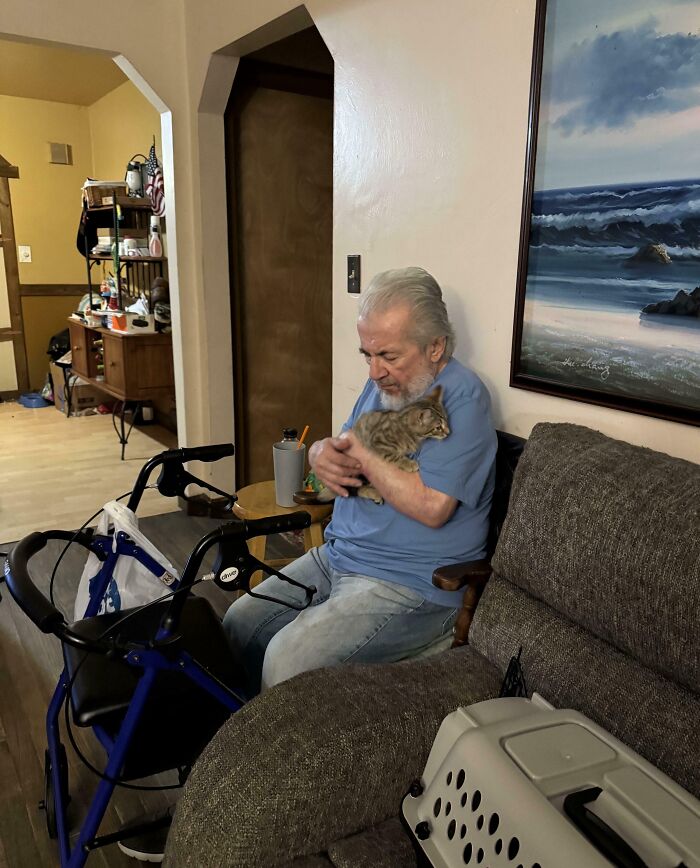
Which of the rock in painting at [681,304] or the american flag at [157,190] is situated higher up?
the american flag at [157,190]

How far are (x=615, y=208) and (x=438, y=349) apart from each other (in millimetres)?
481

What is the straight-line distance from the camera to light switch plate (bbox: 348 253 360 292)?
217cm

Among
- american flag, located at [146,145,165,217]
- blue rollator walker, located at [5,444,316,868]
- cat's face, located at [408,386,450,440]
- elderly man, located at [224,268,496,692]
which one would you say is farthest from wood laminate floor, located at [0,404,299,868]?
american flag, located at [146,145,165,217]

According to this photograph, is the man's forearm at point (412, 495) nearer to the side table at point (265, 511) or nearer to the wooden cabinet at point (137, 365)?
the side table at point (265, 511)

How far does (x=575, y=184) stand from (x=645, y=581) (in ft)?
2.82

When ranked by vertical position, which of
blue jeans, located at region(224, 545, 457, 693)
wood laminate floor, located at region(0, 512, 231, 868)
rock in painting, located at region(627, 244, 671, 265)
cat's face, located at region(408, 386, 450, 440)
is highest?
rock in painting, located at region(627, 244, 671, 265)

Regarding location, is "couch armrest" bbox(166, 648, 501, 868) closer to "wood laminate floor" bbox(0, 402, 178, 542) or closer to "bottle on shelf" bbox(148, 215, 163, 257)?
"wood laminate floor" bbox(0, 402, 178, 542)

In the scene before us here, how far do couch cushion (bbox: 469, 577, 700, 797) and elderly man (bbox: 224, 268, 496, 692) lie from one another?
0.52ft

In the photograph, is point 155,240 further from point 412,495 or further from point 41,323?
point 412,495

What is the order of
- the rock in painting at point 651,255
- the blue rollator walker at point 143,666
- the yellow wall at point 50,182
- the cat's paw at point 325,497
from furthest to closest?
the yellow wall at point 50,182 < the cat's paw at point 325,497 < the rock in painting at point 651,255 < the blue rollator walker at point 143,666

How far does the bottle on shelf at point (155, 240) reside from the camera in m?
4.32

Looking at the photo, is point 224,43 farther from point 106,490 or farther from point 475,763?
point 475,763

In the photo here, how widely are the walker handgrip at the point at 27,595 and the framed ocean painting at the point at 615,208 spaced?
3.79ft

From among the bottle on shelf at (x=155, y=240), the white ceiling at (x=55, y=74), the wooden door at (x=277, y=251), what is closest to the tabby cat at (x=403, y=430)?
the wooden door at (x=277, y=251)
